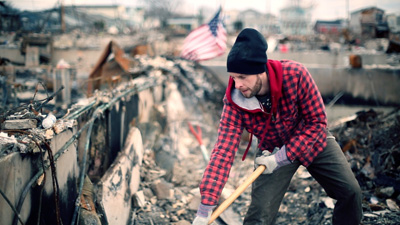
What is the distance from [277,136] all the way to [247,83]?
2.03 feet

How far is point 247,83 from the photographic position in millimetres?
2309

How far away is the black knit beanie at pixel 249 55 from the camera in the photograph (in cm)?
219

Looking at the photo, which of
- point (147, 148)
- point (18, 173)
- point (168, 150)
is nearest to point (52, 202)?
point (18, 173)

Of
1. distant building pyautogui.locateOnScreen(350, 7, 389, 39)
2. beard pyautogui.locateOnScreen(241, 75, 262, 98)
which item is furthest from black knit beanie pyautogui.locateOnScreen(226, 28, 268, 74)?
distant building pyautogui.locateOnScreen(350, 7, 389, 39)

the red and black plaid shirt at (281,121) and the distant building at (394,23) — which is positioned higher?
the distant building at (394,23)

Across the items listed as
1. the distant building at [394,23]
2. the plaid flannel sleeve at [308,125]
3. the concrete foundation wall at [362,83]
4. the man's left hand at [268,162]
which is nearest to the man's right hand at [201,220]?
the man's left hand at [268,162]

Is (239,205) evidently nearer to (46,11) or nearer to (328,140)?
(328,140)

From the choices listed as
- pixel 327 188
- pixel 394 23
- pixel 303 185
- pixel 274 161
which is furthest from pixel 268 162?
pixel 394 23

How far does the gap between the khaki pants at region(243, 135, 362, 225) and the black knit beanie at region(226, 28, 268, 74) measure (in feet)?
3.03

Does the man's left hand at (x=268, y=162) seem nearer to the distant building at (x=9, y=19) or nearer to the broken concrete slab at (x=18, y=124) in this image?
the broken concrete slab at (x=18, y=124)

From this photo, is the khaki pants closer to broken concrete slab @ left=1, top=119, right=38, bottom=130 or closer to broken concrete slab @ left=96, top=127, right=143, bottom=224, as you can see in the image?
broken concrete slab @ left=96, top=127, right=143, bottom=224

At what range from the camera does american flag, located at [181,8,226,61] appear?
7.08 meters

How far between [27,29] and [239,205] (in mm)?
10013

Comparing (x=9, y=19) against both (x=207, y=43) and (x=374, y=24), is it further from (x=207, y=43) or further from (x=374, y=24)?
(x=374, y=24)
